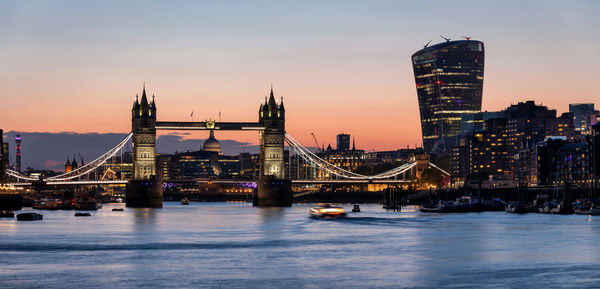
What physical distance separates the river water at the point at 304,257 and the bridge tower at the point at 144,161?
8316 centimetres

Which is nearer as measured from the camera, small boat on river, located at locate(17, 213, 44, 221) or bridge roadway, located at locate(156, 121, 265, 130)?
small boat on river, located at locate(17, 213, 44, 221)

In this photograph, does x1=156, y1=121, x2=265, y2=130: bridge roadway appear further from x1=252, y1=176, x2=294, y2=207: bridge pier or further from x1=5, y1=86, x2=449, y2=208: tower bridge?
x1=252, y1=176, x2=294, y2=207: bridge pier

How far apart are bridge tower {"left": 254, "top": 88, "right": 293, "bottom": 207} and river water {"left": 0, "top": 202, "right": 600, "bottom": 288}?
83.1 meters

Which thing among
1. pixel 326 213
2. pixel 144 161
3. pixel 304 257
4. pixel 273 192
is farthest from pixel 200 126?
pixel 304 257

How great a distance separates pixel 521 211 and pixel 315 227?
5494 centimetres

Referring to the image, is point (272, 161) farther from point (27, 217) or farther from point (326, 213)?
point (27, 217)

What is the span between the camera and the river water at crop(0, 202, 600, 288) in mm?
48844

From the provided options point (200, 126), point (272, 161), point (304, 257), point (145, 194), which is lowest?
point (304, 257)

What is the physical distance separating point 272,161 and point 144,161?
2326 cm

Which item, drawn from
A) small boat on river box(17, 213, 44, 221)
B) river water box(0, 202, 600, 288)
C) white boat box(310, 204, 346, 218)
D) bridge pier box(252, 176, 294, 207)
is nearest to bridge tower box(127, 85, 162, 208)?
bridge pier box(252, 176, 294, 207)

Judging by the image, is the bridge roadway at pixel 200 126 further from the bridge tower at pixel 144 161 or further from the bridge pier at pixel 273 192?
the bridge pier at pixel 273 192

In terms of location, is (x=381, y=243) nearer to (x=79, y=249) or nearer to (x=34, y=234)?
(x=79, y=249)

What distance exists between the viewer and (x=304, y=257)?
62.3 metres

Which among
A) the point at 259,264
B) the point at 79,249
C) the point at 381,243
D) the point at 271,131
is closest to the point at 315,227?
the point at 381,243
